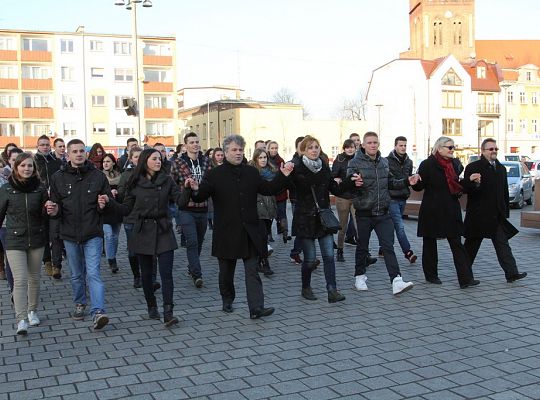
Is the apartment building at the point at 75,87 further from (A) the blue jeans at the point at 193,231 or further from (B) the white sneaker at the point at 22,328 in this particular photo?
(B) the white sneaker at the point at 22,328

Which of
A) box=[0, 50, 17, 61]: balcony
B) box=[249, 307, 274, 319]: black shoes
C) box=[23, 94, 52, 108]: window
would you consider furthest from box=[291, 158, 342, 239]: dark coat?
box=[0, 50, 17, 61]: balcony

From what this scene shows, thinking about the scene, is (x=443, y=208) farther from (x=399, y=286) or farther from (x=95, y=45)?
(x=95, y=45)

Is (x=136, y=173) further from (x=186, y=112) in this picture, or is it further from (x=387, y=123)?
(x=186, y=112)

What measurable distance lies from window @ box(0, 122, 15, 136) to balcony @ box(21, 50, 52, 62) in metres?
6.77

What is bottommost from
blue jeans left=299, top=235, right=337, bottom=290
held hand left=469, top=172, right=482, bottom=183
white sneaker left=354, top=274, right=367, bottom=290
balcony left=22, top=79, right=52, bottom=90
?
white sneaker left=354, top=274, right=367, bottom=290

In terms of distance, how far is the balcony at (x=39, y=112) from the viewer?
6538 centimetres

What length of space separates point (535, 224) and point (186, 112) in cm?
8386

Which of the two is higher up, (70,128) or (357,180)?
(70,128)

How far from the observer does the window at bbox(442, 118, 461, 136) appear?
73500 millimetres

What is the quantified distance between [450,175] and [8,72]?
65033 mm

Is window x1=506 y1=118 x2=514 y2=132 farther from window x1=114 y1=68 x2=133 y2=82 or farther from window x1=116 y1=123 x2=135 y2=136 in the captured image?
window x1=114 y1=68 x2=133 y2=82

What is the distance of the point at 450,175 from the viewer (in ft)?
27.8

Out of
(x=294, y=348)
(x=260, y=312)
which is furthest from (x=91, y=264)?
(x=294, y=348)

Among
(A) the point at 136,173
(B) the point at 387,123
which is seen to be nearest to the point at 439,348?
(A) the point at 136,173
